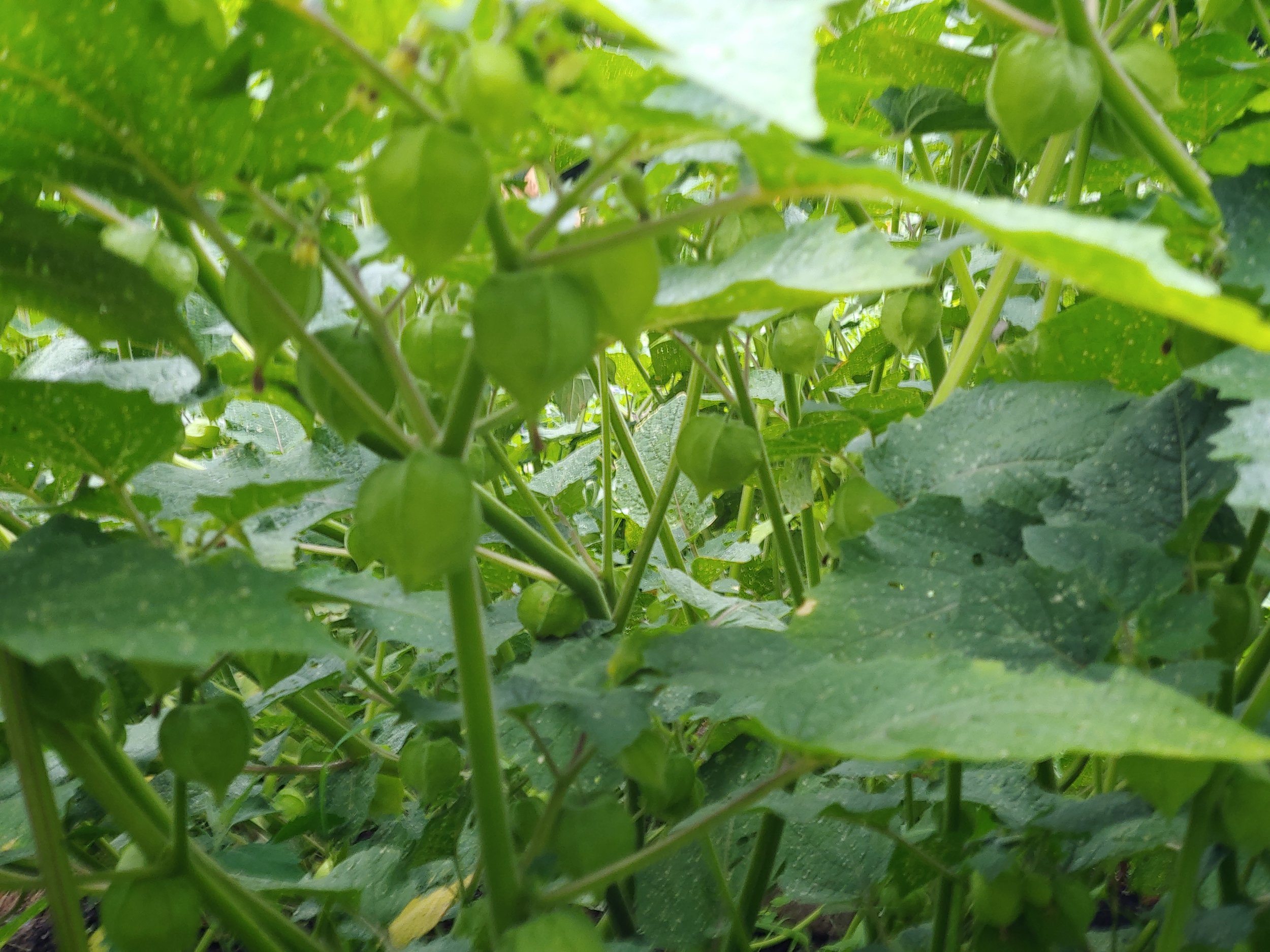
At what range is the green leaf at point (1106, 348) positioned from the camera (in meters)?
0.45

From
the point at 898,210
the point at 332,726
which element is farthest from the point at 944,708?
the point at 898,210

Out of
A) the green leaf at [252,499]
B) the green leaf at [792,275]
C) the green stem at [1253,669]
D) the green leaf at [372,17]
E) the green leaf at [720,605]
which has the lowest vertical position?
the green stem at [1253,669]

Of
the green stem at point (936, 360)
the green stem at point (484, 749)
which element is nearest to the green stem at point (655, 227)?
the green stem at point (484, 749)

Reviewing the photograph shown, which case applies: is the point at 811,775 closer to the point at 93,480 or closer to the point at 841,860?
the point at 841,860

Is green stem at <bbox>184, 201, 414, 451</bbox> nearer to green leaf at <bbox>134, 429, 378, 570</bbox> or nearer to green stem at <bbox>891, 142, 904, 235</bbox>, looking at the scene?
green leaf at <bbox>134, 429, 378, 570</bbox>

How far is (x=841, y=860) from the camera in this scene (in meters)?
0.60

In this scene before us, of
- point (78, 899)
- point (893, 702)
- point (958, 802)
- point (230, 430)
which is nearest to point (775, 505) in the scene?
point (958, 802)

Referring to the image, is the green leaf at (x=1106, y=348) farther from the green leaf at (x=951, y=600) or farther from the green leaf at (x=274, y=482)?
the green leaf at (x=274, y=482)

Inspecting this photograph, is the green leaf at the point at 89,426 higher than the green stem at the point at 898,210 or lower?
lower

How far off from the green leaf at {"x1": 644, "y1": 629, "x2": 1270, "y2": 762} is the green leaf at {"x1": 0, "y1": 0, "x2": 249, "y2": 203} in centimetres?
23

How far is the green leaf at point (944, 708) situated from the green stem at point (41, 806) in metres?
0.27

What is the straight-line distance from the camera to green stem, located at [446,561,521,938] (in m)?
0.33

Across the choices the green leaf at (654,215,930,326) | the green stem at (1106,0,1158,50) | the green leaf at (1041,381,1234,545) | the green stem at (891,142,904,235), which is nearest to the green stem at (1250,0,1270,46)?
the green stem at (1106,0,1158,50)

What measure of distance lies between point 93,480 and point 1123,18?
0.64m
